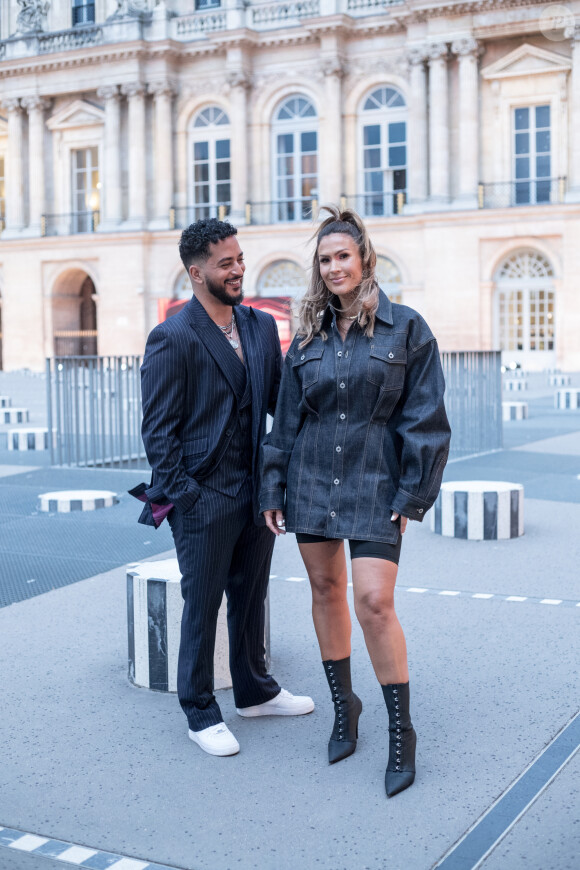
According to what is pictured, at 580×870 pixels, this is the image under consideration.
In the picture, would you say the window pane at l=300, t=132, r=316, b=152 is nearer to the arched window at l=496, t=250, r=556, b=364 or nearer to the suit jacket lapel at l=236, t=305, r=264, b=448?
the arched window at l=496, t=250, r=556, b=364

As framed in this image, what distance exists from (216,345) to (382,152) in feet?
119

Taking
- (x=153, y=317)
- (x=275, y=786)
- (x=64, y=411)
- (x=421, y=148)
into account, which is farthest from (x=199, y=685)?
(x=153, y=317)

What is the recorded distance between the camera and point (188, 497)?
13.2 feet

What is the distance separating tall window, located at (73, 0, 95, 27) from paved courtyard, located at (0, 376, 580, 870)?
4051 centimetres

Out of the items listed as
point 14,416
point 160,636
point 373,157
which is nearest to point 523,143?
point 373,157

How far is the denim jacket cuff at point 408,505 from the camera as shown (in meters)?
3.75

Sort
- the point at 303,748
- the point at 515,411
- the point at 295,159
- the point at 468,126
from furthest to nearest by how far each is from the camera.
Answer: the point at 295,159, the point at 468,126, the point at 515,411, the point at 303,748

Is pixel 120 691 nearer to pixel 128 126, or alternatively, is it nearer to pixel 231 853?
pixel 231 853


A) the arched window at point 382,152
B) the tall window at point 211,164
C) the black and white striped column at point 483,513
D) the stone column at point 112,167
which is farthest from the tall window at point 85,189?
the black and white striped column at point 483,513

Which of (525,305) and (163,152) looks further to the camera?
(163,152)

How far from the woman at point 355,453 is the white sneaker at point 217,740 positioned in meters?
0.35

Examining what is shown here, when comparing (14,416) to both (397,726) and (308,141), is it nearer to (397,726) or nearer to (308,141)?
(397,726)

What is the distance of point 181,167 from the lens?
41812 mm

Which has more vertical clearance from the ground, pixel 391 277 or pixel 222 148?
pixel 222 148
